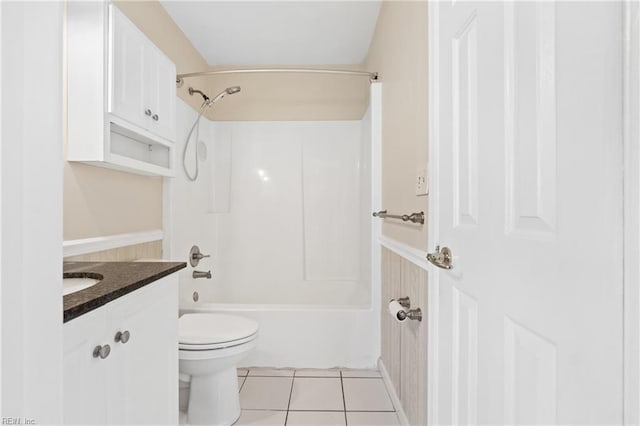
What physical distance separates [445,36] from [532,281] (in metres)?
0.80

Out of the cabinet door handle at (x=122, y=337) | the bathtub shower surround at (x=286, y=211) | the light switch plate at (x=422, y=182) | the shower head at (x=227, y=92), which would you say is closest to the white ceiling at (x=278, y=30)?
the shower head at (x=227, y=92)

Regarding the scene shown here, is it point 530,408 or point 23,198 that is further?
point 530,408

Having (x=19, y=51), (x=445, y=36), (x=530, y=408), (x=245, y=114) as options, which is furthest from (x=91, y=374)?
(x=245, y=114)

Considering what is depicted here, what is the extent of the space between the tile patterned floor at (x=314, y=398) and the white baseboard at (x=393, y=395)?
0.11 feet

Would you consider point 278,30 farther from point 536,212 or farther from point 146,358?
point 536,212

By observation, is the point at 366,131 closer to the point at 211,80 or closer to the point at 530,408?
the point at 211,80

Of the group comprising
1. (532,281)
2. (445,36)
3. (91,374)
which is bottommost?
(91,374)

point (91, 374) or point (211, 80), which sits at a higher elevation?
point (211, 80)

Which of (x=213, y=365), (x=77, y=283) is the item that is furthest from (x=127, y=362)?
(x=213, y=365)

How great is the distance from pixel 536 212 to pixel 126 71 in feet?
5.46

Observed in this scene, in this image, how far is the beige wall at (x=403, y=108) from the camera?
1.45 m

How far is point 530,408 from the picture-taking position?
2.11 ft

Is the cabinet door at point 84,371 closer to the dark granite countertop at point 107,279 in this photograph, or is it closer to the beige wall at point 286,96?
the dark granite countertop at point 107,279
